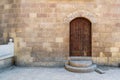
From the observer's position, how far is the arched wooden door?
5.39 meters

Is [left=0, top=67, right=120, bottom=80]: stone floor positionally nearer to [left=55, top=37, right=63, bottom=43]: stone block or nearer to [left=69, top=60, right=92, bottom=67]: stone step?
[left=69, top=60, right=92, bottom=67]: stone step

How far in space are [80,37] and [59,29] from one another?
0.92m

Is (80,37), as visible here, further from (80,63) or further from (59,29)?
(80,63)

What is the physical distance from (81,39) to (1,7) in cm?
378

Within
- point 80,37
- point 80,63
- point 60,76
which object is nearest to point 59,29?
point 80,37

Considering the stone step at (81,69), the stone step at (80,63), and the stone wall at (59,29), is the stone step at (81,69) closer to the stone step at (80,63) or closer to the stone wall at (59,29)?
the stone step at (80,63)

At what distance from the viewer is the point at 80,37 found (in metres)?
5.40

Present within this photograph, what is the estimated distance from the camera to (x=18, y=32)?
5434mm

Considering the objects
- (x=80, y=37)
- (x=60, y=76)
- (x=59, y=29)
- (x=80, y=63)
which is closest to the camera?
(x=60, y=76)

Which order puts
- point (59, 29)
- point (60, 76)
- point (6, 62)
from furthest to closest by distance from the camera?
point (59, 29), point (6, 62), point (60, 76)

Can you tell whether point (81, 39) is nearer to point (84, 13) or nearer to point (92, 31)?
point (92, 31)

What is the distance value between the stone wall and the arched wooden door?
0.21 m

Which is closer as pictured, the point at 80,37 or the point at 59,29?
the point at 59,29

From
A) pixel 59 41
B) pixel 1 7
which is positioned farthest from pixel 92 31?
pixel 1 7
